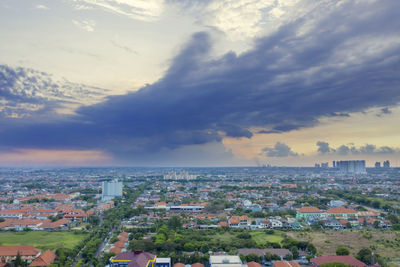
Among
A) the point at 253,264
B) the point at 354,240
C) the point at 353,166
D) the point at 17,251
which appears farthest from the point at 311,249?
the point at 353,166

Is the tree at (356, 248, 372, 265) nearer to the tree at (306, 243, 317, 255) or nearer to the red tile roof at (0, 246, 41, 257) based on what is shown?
the tree at (306, 243, 317, 255)

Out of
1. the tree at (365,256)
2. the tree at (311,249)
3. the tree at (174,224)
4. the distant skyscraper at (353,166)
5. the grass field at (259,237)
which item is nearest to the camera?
the tree at (365,256)

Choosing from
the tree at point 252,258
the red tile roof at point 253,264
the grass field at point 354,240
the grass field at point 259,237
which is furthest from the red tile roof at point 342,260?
the grass field at point 259,237

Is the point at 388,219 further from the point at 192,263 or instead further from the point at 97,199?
the point at 97,199

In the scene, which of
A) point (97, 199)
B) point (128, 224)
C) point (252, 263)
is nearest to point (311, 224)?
point (252, 263)

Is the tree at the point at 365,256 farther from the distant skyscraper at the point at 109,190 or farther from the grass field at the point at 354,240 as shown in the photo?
the distant skyscraper at the point at 109,190

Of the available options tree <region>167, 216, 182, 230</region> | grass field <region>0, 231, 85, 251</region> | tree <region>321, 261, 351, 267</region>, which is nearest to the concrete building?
tree <region>321, 261, 351, 267</region>

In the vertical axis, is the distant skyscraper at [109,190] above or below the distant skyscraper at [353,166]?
below
